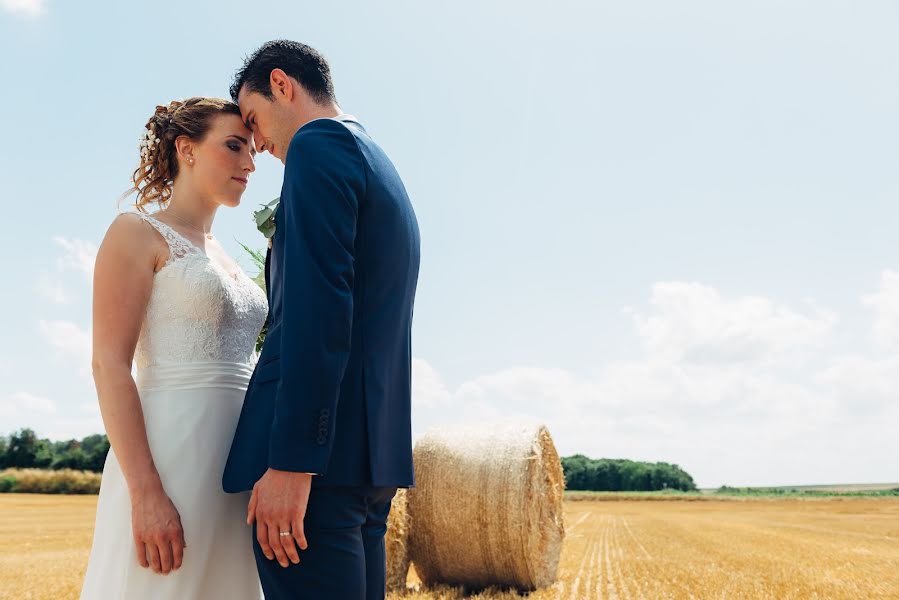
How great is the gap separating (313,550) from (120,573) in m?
0.72

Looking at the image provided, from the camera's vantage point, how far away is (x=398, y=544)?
6230mm

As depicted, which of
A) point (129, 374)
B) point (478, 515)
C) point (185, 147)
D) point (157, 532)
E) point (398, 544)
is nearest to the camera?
point (157, 532)

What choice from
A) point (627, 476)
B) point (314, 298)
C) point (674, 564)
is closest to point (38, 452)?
point (674, 564)

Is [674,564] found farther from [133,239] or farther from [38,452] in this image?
[38,452]

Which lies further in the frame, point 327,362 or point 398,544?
point 398,544

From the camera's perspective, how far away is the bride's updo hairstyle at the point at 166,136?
240 cm

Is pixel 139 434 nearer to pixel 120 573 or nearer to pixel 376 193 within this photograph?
pixel 120 573

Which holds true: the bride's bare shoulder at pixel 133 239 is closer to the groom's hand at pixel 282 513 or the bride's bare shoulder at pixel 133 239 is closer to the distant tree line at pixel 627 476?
the groom's hand at pixel 282 513

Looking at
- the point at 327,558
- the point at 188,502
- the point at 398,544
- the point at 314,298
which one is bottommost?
the point at 398,544

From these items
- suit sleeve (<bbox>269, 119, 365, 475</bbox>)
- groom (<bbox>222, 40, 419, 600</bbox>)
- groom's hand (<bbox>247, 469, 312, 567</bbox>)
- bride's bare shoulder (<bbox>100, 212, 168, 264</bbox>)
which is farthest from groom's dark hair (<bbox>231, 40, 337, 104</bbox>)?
groom's hand (<bbox>247, 469, 312, 567</bbox>)

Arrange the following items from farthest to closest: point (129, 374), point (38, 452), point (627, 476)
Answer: point (627, 476), point (38, 452), point (129, 374)

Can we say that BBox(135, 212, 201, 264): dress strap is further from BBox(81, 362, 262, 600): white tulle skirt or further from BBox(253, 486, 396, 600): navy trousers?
BBox(253, 486, 396, 600): navy trousers

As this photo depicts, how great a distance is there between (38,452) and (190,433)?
44.1m

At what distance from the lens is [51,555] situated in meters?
9.08
